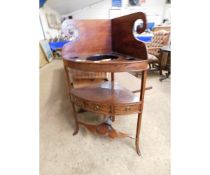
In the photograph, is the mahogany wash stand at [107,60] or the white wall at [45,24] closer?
the mahogany wash stand at [107,60]

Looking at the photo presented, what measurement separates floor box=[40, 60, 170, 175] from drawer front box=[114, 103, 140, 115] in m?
0.36

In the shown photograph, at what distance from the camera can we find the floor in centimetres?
113

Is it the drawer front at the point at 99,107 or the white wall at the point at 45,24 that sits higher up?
the white wall at the point at 45,24

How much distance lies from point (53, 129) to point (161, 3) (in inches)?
334

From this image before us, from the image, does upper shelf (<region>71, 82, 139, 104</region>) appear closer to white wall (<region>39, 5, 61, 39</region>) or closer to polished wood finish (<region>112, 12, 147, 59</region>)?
polished wood finish (<region>112, 12, 147, 59</region>)

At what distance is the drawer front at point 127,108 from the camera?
115 cm

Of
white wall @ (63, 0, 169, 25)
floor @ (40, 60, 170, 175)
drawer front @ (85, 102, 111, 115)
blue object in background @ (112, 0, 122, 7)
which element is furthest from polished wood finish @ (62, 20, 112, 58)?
blue object in background @ (112, 0, 122, 7)

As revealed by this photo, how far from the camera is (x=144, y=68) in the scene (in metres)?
1.04

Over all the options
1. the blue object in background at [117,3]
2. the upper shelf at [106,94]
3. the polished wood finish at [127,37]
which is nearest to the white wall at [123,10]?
the blue object in background at [117,3]

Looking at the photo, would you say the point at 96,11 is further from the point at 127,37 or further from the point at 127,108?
the point at 127,108

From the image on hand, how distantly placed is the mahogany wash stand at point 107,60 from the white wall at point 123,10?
24.0 feet

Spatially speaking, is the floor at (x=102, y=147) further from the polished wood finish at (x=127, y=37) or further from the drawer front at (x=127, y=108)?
the polished wood finish at (x=127, y=37)
